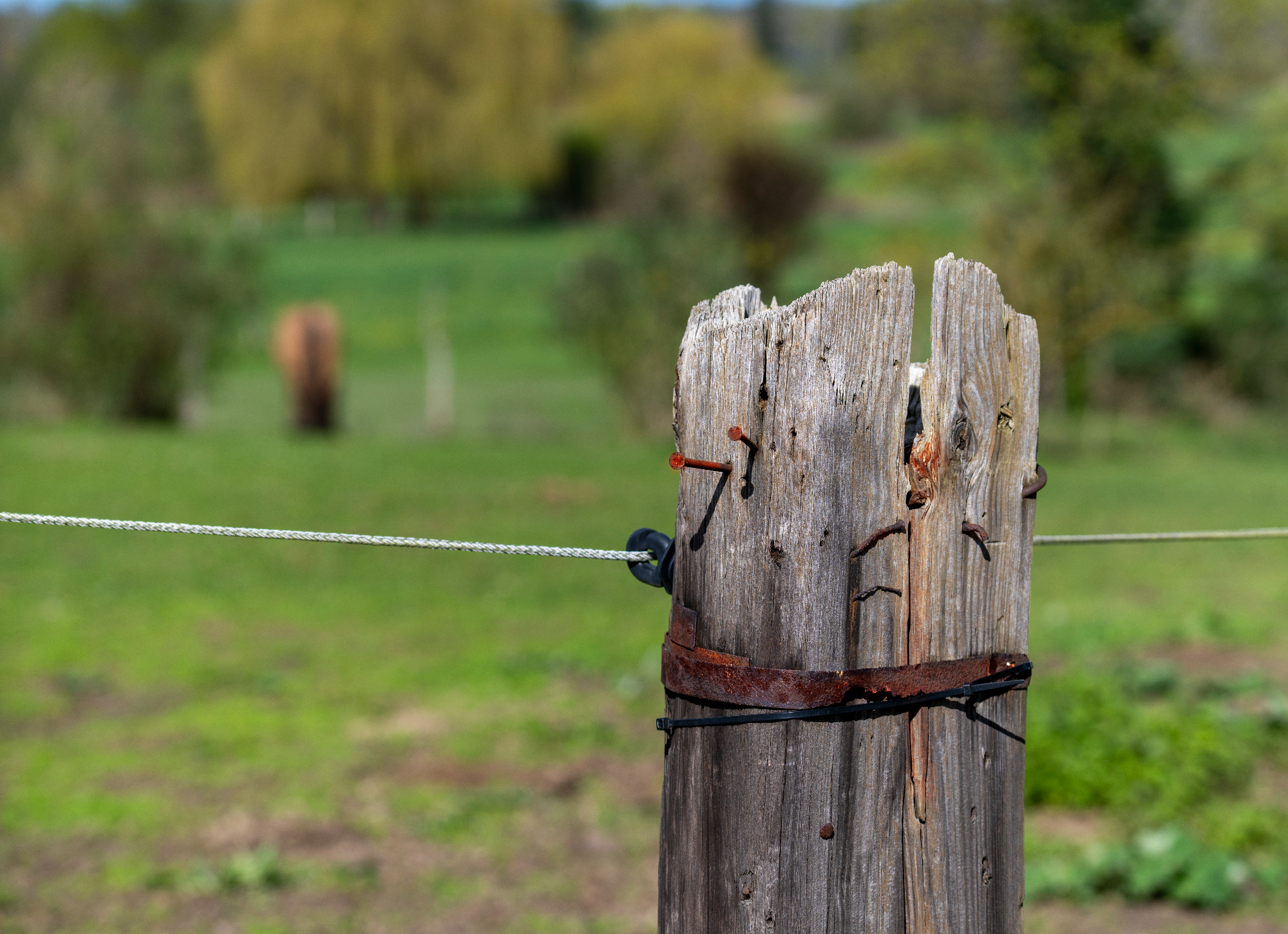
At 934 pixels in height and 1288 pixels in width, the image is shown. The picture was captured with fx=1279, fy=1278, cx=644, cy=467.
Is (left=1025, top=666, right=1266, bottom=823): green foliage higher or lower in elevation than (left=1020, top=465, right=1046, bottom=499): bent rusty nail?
lower

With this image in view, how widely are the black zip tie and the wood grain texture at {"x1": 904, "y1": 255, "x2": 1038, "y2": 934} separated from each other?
0.09 ft

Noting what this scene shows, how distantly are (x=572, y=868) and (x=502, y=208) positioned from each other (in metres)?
54.5

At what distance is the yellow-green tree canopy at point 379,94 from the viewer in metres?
40.2

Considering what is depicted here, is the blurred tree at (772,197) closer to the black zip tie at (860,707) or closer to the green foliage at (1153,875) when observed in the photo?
the green foliage at (1153,875)

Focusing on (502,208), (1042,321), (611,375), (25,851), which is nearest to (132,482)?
(611,375)

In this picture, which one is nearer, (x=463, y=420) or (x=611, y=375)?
(x=611, y=375)

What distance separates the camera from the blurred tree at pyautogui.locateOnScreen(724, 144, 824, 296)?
1100 inches

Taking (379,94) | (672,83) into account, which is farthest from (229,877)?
(672,83)

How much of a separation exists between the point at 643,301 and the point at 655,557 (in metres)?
14.7

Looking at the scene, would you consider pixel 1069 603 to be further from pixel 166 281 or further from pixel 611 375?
pixel 166 281

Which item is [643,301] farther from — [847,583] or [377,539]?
[847,583]

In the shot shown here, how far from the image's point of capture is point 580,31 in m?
100

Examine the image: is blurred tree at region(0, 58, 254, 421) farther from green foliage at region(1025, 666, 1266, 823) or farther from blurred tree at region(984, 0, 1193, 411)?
green foliage at region(1025, 666, 1266, 823)

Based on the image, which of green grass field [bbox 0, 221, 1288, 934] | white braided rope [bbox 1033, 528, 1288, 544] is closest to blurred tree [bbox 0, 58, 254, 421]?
green grass field [bbox 0, 221, 1288, 934]
